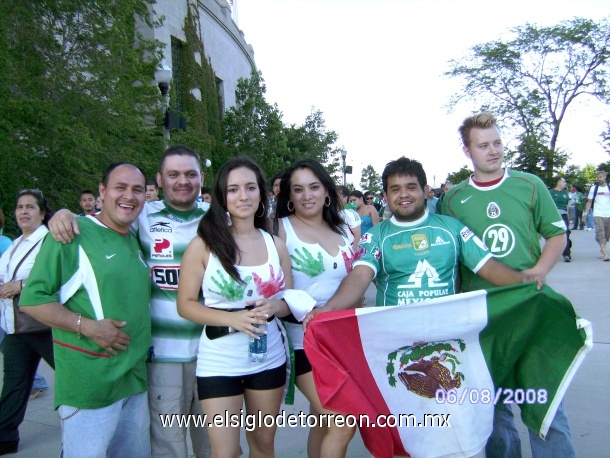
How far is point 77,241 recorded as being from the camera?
2676 mm

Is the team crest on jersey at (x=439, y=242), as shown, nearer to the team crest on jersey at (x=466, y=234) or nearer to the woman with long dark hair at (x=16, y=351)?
the team crest on jersey at (x=466, y=234)

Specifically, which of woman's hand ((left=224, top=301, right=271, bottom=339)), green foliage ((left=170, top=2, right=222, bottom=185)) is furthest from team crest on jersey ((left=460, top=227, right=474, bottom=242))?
green foliage ((left=170, top=2, right=222, bottom=185))

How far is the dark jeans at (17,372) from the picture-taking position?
12.7 feet

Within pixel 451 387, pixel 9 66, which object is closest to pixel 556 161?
pixel 9 66

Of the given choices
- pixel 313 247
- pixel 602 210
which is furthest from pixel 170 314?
pixel 602 210

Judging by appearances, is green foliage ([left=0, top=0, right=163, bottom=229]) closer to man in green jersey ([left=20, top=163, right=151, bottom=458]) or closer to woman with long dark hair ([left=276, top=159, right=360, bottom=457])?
man in green jersey ([left=20, top=163, right=151, bottom=458])

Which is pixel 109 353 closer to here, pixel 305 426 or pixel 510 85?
pixel 305 426

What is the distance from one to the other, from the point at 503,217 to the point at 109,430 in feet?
8.36

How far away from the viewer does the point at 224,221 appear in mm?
2828

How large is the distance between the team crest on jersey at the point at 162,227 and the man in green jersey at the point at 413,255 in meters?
1.05

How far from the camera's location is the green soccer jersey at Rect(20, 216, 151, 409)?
2570mm

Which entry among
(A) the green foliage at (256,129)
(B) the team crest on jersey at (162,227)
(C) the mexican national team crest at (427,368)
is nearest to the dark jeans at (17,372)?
(B) the team crest on jersey at (162,227)

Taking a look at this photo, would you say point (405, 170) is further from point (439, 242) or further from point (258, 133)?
point (258, 133)

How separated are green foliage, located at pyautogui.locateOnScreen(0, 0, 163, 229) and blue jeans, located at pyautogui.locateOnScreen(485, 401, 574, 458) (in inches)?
350
